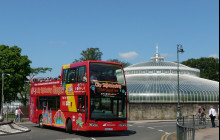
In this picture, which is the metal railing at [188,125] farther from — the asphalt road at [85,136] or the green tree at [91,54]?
the green tree at [91,54]

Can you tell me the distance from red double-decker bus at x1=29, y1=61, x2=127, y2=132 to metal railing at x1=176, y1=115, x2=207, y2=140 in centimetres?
386

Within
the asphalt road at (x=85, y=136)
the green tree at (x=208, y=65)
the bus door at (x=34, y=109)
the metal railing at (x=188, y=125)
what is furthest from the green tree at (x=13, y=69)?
the green tree at (x=208, y=65)

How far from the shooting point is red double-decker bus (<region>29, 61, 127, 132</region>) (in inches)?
749

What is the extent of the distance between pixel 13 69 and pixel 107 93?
30.9 m

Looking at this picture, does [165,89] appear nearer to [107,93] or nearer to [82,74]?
[107,93]

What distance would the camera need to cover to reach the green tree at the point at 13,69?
46188mm

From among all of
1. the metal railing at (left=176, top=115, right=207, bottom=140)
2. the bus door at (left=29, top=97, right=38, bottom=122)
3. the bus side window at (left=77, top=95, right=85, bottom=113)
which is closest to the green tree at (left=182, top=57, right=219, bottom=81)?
the metal railing at (left=176, top=115, right=207, bottom=140)

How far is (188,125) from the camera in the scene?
22.0 meters

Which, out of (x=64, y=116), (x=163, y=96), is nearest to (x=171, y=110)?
(x=163, y=96)

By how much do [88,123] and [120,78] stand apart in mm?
3479

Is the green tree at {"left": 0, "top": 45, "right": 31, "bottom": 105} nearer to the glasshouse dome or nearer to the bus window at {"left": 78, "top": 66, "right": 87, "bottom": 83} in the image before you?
the glasshouse dome

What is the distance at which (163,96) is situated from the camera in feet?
155

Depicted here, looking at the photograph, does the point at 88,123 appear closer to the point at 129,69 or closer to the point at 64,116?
the point at 64,116

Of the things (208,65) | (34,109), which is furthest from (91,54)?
(34,109)
